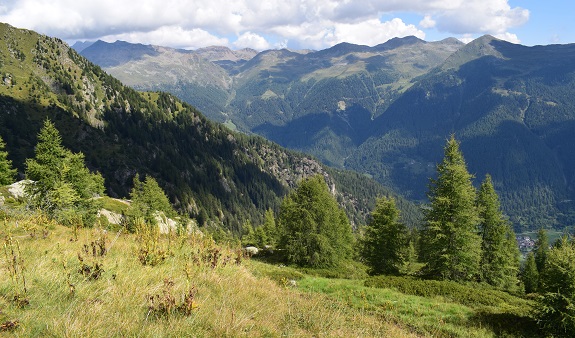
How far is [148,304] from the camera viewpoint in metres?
5.23

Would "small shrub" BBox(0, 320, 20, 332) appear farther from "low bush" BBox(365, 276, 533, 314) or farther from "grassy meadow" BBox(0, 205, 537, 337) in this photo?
"low bush" BBox(365, 276, 533, 314)

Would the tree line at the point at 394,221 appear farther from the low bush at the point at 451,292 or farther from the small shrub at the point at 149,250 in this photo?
the small shrub at the point at 149,250

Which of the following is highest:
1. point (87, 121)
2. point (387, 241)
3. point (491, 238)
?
point (87, 121)

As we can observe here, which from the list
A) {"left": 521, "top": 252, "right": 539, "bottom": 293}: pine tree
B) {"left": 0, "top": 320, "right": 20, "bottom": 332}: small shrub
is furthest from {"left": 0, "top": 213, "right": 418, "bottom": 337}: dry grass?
{"left": 521, "top": 252, "right": 539, "bottom": 293}: pine tree

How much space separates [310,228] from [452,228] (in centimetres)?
1438

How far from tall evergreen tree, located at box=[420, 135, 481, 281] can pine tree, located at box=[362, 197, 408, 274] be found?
16.7 feet

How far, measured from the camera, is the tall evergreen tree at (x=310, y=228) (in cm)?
3647

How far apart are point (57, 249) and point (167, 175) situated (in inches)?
6764

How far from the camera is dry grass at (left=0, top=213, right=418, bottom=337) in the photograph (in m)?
4.32

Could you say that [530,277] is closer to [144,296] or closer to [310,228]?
[310,228]

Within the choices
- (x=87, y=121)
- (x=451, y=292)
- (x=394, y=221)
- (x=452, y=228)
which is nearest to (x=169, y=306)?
(x=451, y=292)

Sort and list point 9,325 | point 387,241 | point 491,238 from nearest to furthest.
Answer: point 9,325 → point 491,238 → point 387,241

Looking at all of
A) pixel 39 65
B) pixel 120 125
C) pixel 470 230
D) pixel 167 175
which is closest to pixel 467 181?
pixel 470 230

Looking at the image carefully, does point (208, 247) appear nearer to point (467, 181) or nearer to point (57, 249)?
point (57, 249)
